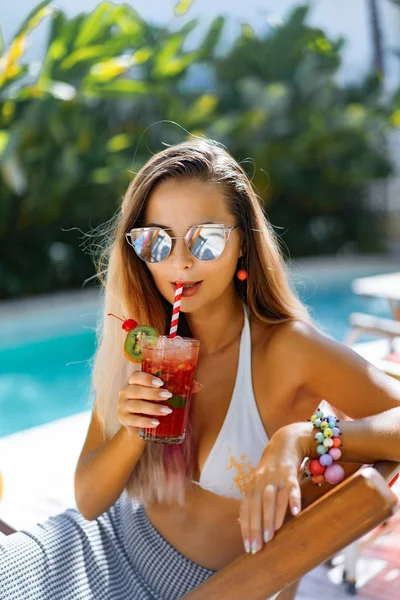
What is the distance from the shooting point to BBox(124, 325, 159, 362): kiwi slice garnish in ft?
4.65

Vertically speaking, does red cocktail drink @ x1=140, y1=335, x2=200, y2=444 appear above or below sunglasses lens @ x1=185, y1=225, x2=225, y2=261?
below

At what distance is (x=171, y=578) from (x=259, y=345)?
1.86ft

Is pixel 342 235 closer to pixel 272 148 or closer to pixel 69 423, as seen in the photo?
pixel 272 148

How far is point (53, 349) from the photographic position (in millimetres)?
8492

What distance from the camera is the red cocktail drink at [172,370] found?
137cm

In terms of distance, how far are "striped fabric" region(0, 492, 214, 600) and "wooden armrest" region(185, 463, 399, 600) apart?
23.8 inches

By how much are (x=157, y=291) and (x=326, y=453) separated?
2.18ft

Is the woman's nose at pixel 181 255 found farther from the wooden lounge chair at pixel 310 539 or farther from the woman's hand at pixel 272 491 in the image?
the wooden lounge chair at pixel 310 539

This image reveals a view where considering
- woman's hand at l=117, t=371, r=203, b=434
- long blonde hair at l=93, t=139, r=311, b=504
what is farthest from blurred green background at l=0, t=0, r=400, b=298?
woman's hand at l=117, t=371, r=203, b=434

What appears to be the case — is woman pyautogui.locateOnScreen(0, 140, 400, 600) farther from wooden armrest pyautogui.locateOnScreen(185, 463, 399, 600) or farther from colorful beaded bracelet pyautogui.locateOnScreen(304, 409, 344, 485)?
wooden armrest pyautogui.locateOnScreen(185, 463, 399, 600)

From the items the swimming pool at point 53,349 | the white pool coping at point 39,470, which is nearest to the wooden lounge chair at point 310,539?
the white pool coping at point 39,470

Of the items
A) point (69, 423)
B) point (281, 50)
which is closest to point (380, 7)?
point (281, 50)

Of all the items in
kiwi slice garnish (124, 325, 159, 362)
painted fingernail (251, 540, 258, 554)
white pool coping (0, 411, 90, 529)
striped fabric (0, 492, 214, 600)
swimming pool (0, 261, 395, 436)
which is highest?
kiwi slice garnish (124, 325, 159, 362)

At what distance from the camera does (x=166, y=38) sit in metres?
10.8
